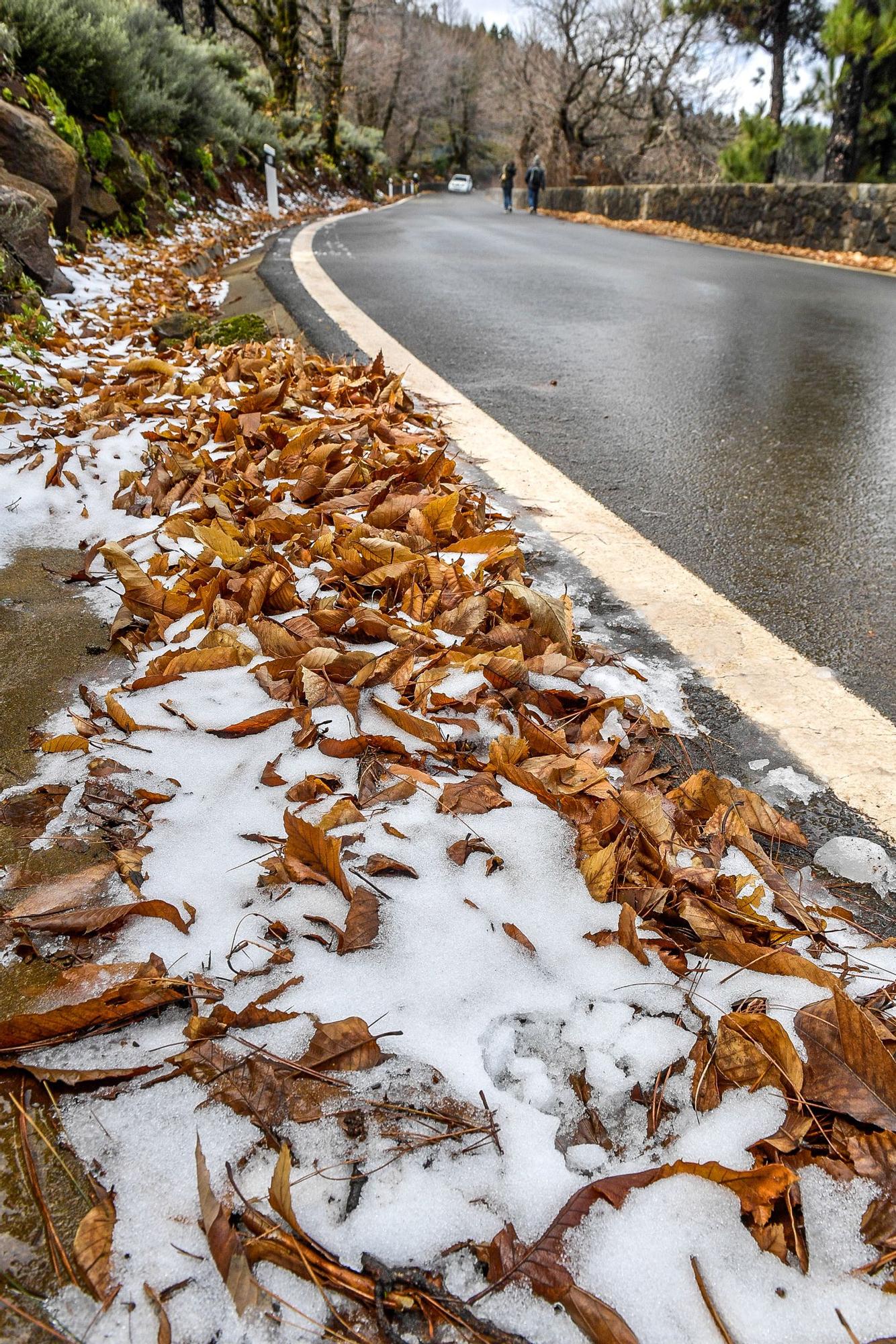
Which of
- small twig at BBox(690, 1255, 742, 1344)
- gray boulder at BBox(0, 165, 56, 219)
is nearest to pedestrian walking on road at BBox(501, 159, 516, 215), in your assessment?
gray boulder at BBox(0, 165, 56, 219)

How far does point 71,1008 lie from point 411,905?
45 cm

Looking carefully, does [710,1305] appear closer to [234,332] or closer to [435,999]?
[435,999]

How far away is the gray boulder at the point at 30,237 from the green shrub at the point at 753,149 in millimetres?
15402

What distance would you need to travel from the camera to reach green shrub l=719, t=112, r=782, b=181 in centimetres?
1559

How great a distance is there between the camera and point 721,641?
1.89m

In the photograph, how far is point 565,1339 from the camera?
2.50 ft

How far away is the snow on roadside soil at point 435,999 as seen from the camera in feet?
2.61

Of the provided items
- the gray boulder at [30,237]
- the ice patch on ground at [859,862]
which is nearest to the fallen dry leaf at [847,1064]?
the ice patch on ground at [859,862]

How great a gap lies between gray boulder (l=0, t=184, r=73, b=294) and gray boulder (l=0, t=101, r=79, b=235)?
19.9 inches

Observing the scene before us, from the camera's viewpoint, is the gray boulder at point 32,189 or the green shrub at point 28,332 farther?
the gray boulder at point 32,189

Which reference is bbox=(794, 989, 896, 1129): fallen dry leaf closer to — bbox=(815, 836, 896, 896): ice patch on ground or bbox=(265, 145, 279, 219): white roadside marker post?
bbox=(815, 836, 896, 896): ice patch on ground

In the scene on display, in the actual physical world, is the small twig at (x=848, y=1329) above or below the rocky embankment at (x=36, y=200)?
below

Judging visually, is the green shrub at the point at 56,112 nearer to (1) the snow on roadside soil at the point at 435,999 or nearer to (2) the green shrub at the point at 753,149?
(1) the snow on roadside soil at the point at 435,999

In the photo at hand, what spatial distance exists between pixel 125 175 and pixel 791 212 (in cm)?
957
